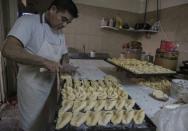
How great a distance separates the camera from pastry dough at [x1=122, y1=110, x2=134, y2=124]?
33.6 inches

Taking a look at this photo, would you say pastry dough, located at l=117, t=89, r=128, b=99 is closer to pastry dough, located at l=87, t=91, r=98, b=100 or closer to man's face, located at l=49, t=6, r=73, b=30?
pastry dough, located at l=87, t=91, r=98, b=100

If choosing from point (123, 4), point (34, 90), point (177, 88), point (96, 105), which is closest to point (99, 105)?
point (96, 105)

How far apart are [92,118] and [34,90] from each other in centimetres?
79

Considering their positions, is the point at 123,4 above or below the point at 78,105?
above

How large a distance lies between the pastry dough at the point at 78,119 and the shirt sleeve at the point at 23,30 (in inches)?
28.7

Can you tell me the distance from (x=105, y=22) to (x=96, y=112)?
263 cm

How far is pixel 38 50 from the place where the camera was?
1.50m

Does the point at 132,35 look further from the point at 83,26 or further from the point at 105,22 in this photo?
the point at 83,26

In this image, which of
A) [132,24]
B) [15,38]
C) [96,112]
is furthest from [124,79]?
[132,24]

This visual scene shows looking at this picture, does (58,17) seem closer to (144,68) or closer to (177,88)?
(144,68)

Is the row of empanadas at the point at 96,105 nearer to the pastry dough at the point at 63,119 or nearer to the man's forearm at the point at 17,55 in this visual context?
the pastry dough at the point at 63,119

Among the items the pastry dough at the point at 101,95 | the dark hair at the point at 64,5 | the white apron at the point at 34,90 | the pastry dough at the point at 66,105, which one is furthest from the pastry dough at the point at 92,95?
the dark hair at the point at 64,5

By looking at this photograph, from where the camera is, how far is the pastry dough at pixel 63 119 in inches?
31.4

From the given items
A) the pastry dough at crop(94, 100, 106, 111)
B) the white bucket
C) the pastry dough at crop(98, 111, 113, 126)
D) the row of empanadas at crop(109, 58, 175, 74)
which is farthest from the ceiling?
the pastry dough at crop(98, 111, 113, 126)
